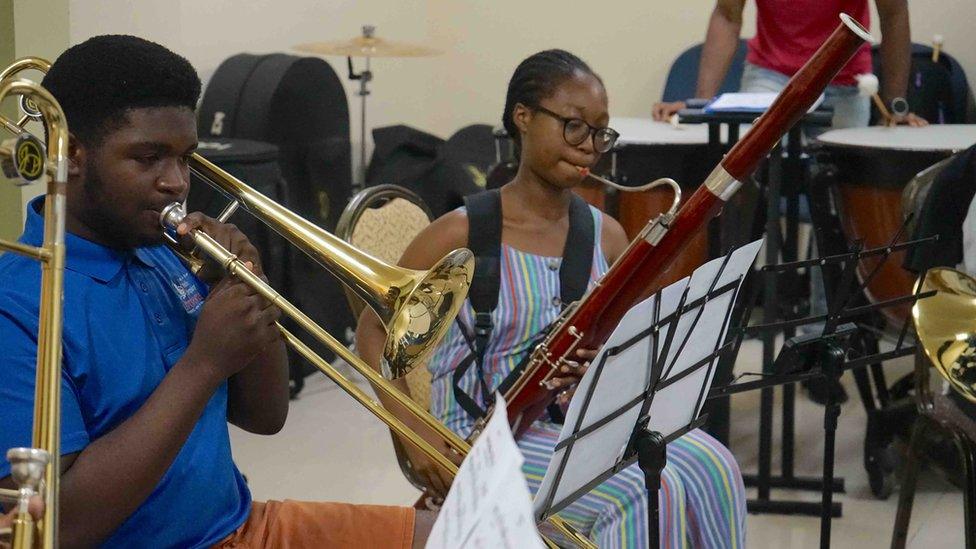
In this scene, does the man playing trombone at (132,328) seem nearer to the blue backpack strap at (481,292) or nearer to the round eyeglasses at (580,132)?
the blue backpack strap at (481,292)

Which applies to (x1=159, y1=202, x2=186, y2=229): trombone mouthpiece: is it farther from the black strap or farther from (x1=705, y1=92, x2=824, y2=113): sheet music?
(x1=705, y1=92, x2=824, y2=113): sheet music

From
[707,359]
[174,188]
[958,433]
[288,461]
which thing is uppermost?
[174,188]

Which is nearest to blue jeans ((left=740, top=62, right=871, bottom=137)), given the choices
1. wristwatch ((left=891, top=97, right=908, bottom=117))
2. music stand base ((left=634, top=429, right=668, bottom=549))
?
wristwatch ((left=891, top=97, right=908, bottom=117))

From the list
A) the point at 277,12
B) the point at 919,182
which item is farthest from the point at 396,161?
the point at 919,182

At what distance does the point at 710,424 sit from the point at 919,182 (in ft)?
2.84

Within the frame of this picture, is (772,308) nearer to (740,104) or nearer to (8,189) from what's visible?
(740,104)

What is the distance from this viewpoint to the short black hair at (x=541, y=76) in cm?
212

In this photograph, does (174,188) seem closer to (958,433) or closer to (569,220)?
(569,220)

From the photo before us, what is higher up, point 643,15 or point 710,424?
point 643,15

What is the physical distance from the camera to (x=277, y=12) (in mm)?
4352

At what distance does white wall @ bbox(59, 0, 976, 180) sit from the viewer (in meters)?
4.77

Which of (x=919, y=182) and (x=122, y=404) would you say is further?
(x=919, y=182)

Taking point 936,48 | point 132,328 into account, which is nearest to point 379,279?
point 132,328

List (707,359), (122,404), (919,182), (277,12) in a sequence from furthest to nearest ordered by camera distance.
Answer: (277,12) → (919,182) → (707,359) → (122,404)
